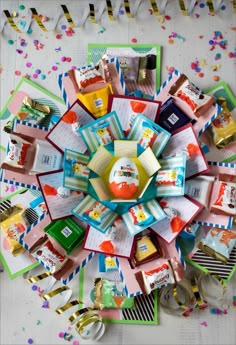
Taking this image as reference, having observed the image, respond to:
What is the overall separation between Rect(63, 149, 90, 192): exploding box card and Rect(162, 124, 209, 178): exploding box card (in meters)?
0.37

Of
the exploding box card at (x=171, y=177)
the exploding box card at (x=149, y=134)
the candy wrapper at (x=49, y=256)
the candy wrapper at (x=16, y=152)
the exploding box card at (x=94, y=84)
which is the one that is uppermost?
the exploding box card at (x=94, y=84)

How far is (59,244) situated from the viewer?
6.15 ft

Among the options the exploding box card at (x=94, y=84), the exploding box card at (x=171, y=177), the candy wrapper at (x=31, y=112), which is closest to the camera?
the exploding box card at (x=171, y=177)

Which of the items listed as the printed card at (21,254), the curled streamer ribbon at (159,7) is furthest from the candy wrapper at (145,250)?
the curled streamer ribbon at (159,7)

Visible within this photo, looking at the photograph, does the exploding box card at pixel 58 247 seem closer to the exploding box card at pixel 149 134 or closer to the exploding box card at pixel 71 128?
the exploding box card at pixel 71 128

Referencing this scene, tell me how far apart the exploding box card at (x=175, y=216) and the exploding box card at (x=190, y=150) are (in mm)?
111

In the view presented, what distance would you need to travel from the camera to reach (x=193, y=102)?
1852 mm

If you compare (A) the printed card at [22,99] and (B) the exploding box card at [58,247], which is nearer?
(B) the exploding box card at [58,247]

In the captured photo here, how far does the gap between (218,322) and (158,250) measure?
41cm

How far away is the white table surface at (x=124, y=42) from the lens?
6.30 feet

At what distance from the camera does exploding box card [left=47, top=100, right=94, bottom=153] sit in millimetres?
1850

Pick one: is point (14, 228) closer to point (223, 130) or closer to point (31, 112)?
point (31, 112)

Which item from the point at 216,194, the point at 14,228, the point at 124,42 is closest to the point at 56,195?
the point at 14,228

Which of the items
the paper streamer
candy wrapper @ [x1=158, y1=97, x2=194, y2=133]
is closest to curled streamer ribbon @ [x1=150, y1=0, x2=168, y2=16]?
the paper streamer
